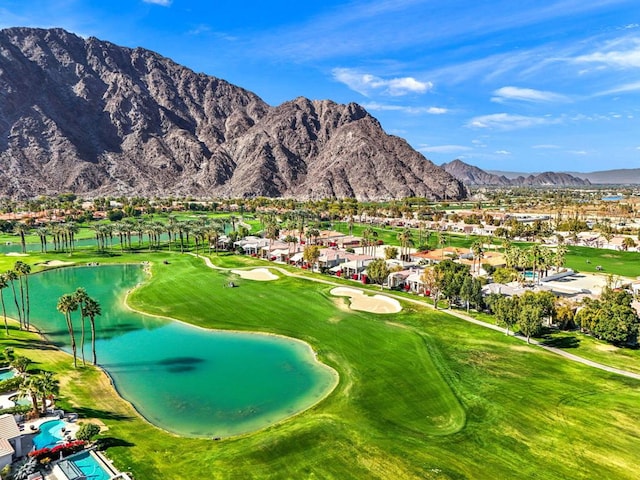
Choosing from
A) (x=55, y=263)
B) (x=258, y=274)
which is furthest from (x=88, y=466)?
(x=55, y=263)

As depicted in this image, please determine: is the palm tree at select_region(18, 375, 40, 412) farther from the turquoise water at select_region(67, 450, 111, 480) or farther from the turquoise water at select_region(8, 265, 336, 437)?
the turquoise water at select_region(8, 265, 336, 437)

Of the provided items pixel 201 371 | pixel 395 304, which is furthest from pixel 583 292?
pixel 201 371

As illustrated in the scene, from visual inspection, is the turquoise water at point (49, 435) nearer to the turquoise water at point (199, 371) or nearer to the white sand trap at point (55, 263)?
the turquoise water at point (199, 371)

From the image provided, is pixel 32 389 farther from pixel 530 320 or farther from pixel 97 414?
pixel 530 320

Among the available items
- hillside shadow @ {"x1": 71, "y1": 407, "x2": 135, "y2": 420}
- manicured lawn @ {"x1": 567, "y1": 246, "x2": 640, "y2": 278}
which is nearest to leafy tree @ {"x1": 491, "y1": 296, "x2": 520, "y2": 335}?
hillside shadow @ {"x1": 71, "y1": 407, "x2": 135, "y2": 420}

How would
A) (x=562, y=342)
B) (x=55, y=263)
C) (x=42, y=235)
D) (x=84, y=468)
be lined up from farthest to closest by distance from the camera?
(x=42, y=235), (x=55, y=263), (x=562, y=342), (x=84, y=468)

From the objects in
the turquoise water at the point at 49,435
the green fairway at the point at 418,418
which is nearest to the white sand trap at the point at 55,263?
the green fairway at the point at 418,418
